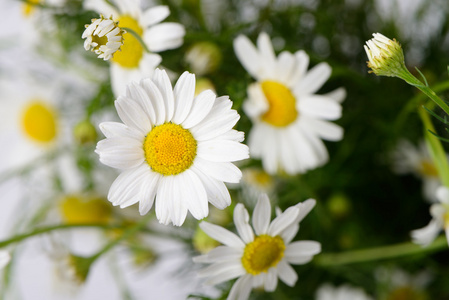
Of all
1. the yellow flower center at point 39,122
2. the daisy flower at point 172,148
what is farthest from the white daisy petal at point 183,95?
the yellow flower center at point 39,122

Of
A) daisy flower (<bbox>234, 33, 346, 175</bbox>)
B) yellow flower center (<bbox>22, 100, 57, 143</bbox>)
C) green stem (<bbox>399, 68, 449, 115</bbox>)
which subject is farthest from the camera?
yellow flower center (<bbox>22, 100, 57, 143</bbox>)

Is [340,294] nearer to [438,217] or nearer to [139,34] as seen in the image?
[438,217]

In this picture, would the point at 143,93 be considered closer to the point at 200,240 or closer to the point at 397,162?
the point at 200,240

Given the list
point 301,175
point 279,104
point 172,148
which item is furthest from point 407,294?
point 172,148

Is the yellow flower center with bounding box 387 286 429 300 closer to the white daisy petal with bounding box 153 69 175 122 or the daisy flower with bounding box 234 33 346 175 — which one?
the daisy flower with bounding box 234 33 346 175

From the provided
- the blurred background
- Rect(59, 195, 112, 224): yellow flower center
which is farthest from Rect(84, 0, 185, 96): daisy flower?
Rect(59, 195, 112, 224): yellow flower center
